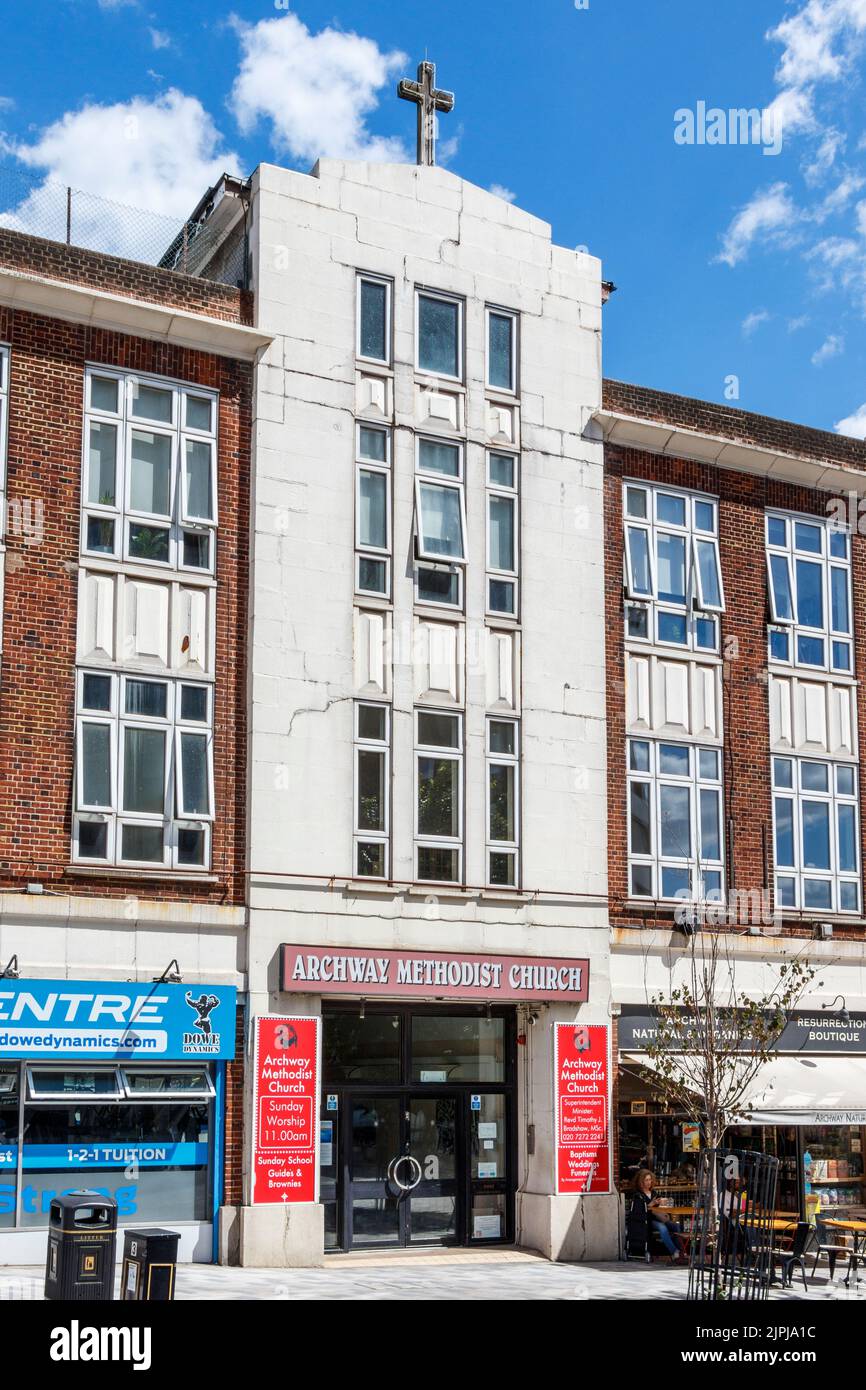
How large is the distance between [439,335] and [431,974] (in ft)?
29.5

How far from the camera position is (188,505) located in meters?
20.4

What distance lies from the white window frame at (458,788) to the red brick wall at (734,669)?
246cm

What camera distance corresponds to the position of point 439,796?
2159cm

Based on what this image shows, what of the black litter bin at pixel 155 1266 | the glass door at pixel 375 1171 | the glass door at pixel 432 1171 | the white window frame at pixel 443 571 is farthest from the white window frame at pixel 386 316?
the black litter bin at pixel 155 1266

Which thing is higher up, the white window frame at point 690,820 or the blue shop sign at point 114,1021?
the white window frame at point 690,820

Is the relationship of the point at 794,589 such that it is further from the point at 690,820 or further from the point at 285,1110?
the point at 285,1110

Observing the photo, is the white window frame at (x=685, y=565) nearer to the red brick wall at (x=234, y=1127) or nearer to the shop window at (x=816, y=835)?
the shop window at (x=816, y=835)

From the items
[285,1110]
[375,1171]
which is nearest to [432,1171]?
[375,1171]

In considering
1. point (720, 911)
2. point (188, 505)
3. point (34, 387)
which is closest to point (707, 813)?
point (720, 911)

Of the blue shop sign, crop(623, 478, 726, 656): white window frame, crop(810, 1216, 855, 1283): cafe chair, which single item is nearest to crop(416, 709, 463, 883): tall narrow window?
the blue shop sign

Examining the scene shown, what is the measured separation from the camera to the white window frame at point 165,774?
19.0m

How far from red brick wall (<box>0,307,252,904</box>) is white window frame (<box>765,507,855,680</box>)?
891cm

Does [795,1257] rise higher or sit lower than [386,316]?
lower

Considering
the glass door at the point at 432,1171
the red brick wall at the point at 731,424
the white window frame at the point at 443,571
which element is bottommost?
the glass door at the point at 432,1171
